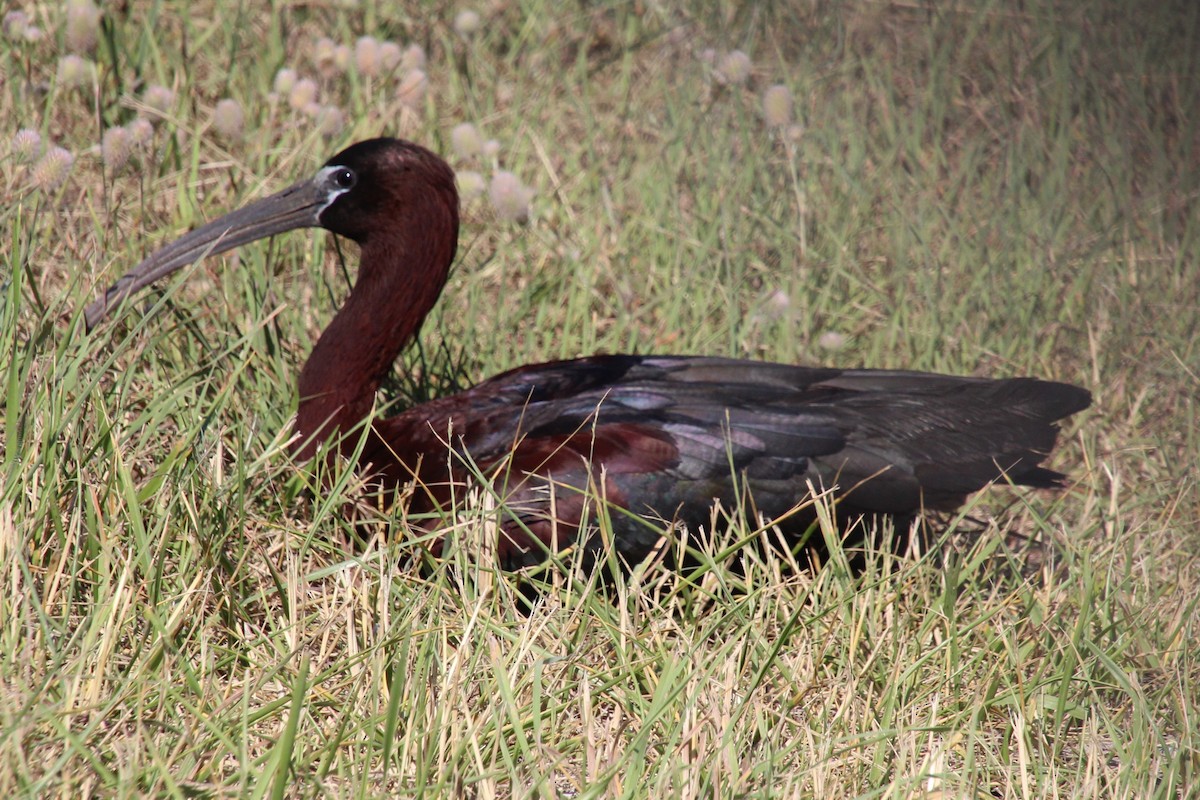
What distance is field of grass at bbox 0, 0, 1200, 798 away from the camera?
216 cm

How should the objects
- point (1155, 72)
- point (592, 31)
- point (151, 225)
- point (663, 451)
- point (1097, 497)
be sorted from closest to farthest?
point (663, 451) → point (1097, 497) → point (151, 225) → point (1155, 72) → point (592, 31)

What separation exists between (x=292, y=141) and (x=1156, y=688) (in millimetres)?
3092

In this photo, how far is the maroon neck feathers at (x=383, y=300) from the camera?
3.31m

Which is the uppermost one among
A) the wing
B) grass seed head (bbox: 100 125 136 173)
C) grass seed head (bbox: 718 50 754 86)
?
grass seed head (bbox: 718 50 754 86)

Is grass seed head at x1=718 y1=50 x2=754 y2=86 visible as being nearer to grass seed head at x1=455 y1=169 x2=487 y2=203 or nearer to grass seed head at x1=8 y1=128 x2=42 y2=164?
grass seed head at x1=455 y1=169 x2=487 y2=203

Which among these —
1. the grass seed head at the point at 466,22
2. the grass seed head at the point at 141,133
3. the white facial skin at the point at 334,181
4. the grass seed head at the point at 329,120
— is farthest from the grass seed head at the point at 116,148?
the grass seed head at the point at 466,22

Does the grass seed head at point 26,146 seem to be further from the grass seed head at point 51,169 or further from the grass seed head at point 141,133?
the grass seed head at point 141,133

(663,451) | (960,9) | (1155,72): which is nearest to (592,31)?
(960,9)

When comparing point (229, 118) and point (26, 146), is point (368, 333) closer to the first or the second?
point (26, 146)

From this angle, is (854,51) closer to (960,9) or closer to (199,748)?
(960,9)

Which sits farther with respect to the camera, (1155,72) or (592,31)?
(592,31)

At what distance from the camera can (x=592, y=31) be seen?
551 cm

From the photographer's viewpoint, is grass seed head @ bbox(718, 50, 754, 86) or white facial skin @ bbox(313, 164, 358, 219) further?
grass seed head @ bbox(718, 50, 754, 86)

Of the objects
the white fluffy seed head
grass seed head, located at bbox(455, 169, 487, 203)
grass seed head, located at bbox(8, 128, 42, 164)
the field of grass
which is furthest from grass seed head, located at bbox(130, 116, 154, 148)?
grass seed head, located at bbox(455, 169, 487, 203)
